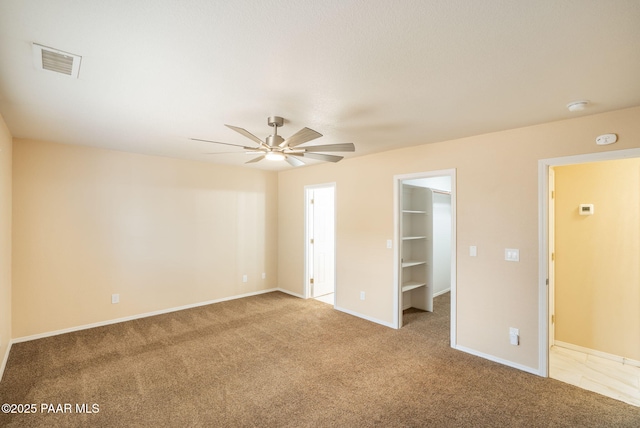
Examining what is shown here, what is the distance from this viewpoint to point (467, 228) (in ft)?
11.4

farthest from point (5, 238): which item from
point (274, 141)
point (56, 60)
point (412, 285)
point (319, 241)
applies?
point (412, 285)

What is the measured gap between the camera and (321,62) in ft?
6.04

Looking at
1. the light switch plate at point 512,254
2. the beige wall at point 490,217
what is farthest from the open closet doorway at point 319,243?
the light switch plate at point 512,254

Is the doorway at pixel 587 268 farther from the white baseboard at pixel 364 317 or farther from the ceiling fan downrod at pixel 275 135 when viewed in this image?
the ceiling fan downrod at pixel 275 135

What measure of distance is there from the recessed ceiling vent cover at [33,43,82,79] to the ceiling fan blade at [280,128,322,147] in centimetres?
145

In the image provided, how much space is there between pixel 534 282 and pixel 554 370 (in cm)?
95

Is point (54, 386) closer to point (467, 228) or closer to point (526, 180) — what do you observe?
point (467, 228)

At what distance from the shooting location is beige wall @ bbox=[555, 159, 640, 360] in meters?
3.12

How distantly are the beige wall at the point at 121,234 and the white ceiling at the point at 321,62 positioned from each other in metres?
1.00

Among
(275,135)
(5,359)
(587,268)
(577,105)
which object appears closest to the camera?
(577,105)

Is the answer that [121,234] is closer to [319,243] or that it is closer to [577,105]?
[319,243]

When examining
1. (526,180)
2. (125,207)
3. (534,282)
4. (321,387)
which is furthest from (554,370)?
(125,207)

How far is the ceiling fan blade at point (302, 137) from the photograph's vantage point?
235 cm

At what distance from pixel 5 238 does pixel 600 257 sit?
6.60 metres
